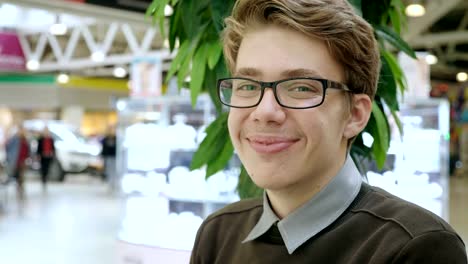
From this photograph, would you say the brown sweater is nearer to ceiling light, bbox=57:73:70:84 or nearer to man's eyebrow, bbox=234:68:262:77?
man's eyebrow, bbox=234:68:262:77

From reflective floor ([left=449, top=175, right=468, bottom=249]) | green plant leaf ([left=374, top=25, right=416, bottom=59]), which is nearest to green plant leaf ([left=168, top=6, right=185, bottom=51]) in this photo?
green plant leaf ([left=374, top=25, right=416, bottom=59])

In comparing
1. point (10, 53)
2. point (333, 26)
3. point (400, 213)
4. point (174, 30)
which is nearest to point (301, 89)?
point (333, 26)

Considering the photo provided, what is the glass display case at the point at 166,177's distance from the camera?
5.40 meters

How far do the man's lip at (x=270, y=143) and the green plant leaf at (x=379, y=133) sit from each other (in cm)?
66

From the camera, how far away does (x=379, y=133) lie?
62.7 inches

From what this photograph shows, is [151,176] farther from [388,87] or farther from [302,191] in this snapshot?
[302,191]

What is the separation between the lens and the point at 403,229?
891 mm

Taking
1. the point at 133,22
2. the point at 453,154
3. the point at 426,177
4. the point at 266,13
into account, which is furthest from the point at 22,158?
the point at 453,154

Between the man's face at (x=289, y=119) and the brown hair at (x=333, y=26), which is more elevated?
the brown hair at (x=333, y=26)

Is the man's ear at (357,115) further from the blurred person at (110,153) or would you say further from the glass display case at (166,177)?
the blurred person at (110,153)

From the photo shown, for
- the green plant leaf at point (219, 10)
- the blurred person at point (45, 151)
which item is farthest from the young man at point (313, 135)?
→ the blurred person at point (45, 151)

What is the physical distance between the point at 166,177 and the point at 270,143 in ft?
16.0

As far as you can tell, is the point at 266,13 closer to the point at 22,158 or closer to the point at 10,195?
the point at 22,158

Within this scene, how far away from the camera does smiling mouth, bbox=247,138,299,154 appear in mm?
946
